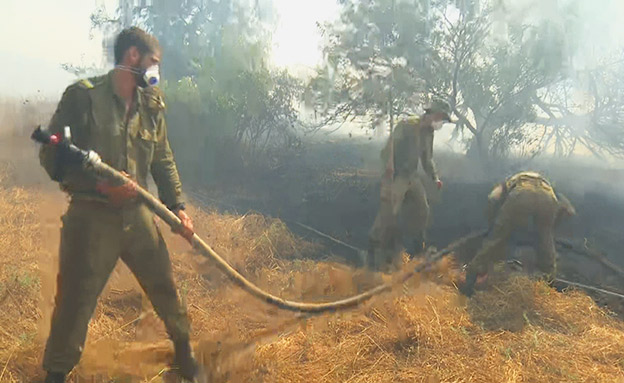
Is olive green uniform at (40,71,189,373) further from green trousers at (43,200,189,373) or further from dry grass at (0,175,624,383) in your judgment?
dry grass at (0,175,624,383)

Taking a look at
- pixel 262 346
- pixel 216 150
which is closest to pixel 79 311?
pixel 262 346

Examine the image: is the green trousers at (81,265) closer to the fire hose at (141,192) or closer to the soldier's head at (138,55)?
the fire hose at (141,192)

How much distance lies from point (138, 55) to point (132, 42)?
7 cm

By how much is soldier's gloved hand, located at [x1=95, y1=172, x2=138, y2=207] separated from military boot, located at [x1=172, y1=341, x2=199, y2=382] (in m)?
0.96

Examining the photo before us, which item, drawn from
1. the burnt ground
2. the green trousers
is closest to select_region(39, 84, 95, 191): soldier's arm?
the green trousers

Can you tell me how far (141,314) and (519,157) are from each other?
33.3ft

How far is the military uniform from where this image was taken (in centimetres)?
512

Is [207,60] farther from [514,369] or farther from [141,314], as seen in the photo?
[514,369]

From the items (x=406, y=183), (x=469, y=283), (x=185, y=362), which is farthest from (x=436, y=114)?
(x=185, y=362)

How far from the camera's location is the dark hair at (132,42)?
264 centimetres

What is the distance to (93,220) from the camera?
8.38 feet

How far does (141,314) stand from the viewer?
156 inches

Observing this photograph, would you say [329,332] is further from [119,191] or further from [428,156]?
[428,156]

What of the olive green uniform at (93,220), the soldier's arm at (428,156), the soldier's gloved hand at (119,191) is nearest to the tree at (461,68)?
the soldier's arm at (428,156)
